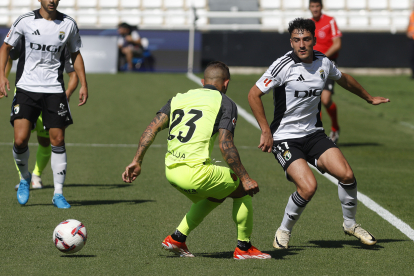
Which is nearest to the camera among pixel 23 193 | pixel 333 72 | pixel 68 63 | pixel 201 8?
pixel 333 72

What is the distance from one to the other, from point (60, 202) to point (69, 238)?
1.85m

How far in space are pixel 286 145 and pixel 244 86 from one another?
43.1 ft

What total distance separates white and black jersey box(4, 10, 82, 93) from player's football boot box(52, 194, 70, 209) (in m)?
1.13

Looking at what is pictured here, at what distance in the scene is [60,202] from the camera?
6387 mm

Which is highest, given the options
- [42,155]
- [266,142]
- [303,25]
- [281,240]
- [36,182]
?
[303,25]

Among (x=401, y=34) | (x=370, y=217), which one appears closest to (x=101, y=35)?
(x=401, y=34)

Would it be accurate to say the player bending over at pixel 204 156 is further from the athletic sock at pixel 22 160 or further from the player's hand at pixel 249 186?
the athletic sock at pixel 22 160

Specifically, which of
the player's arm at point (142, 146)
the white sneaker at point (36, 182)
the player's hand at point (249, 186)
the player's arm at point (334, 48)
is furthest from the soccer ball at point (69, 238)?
the player's arm at point (334, 48)

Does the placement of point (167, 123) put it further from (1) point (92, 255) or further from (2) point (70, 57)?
(2) point (70, 57)

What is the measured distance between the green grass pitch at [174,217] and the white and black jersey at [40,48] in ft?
4.28

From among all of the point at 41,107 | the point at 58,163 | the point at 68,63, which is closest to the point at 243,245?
the point at 58,163

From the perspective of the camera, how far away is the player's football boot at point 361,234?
17.0ft

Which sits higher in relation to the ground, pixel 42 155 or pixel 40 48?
pixel 40 48

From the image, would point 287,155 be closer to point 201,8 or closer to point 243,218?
point 243,218
